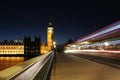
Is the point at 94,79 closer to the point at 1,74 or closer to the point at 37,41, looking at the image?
the point at 1,74

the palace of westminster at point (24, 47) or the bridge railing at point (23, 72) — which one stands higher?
the palace of westminster at point (24, 47)

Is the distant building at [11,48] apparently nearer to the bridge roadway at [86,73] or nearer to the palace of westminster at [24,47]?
the palace of westminster at [24,47]

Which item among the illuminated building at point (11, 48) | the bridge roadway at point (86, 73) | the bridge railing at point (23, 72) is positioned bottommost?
the bridge roadway at point (86, 73)

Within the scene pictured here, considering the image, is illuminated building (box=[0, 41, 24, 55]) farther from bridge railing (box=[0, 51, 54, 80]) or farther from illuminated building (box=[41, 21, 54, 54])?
bridge railing (box=[0, 51, 54, 80])

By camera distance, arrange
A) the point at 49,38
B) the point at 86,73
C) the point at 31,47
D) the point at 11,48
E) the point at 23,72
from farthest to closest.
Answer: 1. the point at 31,47
2. the point at 11,48
3. the point at 49,38
4. the point at 86,73
5. the point at 23,72

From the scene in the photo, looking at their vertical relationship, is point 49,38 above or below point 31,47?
above

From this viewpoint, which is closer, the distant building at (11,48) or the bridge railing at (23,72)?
the bridge railing at (23,72)

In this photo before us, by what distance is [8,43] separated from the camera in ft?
644

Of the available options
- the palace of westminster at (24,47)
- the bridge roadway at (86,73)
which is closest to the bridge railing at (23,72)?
the bridge roadway at (86,73)

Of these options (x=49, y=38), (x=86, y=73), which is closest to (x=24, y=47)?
(x=49, y=38)

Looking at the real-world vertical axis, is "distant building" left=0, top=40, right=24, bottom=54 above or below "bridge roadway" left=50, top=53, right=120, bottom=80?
above

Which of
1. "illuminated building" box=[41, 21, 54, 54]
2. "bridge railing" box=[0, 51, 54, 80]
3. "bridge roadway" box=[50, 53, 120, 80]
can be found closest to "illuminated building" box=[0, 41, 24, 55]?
"illuminated building" box=[41, 21, 54, 54]

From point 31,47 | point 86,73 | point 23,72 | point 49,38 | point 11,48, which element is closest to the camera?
point 23,72

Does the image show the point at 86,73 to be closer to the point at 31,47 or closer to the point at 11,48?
the point at 11,48
